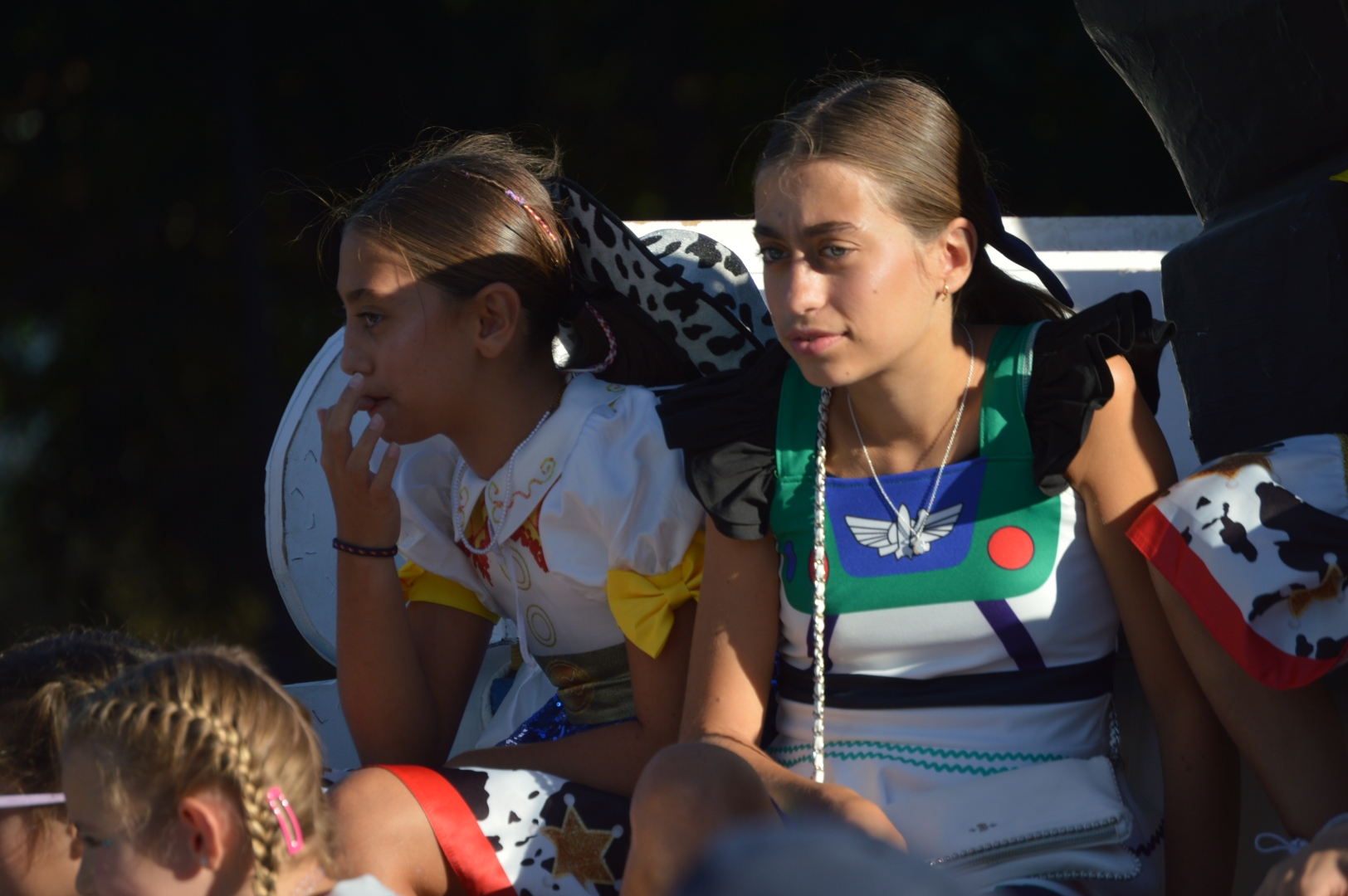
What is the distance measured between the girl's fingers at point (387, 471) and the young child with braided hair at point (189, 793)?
1.86 feet

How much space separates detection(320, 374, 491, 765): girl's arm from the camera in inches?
73.9

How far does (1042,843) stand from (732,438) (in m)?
0.62

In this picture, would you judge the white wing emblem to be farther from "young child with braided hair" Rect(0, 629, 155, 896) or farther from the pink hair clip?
"young child with braided hair" Rect(0, 629, 155, 896)

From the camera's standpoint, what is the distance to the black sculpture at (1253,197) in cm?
156

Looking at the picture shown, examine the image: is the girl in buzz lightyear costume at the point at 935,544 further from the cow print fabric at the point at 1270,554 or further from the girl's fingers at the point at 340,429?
the girl's fingers at the point at 340,429

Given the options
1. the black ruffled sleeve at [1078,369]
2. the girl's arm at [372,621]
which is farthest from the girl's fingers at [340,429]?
the black ruffled sleeve at [1078,369]

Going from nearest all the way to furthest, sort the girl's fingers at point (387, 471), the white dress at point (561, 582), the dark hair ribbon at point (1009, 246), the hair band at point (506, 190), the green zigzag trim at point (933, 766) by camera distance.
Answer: the green zigzag trim at point (933, 766) < the white dress at point (561, 582) < the dark hair ribbon at point (1009, 246) < the girl's fingers at point (387, 471) < the hair band at point (506, 190)

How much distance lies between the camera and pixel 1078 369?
1.51 m

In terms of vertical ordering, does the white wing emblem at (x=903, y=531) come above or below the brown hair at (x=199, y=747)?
above

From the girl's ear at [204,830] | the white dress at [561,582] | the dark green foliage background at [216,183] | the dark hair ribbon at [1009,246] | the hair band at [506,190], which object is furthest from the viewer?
the dark green foliage background at [216,183]

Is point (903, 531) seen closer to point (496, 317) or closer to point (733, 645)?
point (733, 645)

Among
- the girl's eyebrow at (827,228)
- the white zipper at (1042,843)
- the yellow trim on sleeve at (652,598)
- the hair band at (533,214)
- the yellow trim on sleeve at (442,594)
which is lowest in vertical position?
the white zipper at (1042,843)

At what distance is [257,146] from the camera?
210 inches

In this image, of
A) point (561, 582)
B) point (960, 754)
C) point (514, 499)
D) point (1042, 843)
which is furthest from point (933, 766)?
point (514, 499)
